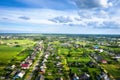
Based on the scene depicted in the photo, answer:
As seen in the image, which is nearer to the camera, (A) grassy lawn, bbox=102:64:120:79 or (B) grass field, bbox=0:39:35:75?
(A) grassy lawn, bbox=102:64:120:79

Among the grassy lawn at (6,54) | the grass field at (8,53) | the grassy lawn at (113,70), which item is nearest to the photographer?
the grassy lawn at (113,70)

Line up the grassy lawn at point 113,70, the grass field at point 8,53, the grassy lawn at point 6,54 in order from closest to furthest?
the grassy lawn at point 113,70 < the grass field at point 8,53 < the grassy lawn at point 6,54

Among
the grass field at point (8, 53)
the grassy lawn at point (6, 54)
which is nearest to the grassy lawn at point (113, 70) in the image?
the grass field at point (8, 53)

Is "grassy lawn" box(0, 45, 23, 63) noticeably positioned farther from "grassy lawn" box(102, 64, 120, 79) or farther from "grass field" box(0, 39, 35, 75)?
"grassy lawn" box(102, 64, 120, 79)

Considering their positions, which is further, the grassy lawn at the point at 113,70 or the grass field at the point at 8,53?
the grass field at the point at 8,53

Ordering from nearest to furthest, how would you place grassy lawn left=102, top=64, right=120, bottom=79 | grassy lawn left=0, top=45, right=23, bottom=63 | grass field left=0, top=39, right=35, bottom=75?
grassy lawn left=102, top=64, right=120, bottom=79, grass field left=0, top=39, right=35, bottom=75, grassy lawn left=0, top=45, right=23, bottom=63

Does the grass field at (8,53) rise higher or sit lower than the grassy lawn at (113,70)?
lower

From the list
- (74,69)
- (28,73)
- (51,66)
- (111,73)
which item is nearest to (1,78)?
(28,73)

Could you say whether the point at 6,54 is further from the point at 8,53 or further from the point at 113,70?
the point at 113,70

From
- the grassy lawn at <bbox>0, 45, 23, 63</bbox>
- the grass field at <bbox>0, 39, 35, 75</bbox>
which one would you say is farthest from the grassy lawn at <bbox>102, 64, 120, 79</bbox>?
the grassy lawn at <bbox>0, 45, 23, 63</bbox>

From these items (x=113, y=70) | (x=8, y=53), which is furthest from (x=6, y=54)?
(x=113, y=70)

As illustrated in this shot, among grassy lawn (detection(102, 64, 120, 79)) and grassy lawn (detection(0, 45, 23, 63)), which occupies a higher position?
grassy lawn (detection(102, 64, 120, 79))

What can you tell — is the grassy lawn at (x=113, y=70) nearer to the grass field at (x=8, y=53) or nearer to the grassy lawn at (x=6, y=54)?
the grass field at (x=8, y=53)

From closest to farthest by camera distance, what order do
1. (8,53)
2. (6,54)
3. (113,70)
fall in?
(113,70) → (6,54) → (8,53)
